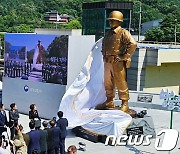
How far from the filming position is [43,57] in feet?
46.9

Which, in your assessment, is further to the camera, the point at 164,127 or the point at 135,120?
the point at 164,127

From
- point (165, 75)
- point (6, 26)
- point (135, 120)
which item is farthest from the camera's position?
point (6, 26)

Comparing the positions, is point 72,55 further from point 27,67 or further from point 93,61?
point 27,67

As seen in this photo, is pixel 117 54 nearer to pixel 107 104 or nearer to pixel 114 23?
pixel 114 23

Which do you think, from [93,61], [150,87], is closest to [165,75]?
[150,87]

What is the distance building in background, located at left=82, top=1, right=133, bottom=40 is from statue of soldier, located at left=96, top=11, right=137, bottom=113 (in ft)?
110

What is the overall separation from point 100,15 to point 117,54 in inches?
1434

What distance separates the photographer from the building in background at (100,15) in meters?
46.4

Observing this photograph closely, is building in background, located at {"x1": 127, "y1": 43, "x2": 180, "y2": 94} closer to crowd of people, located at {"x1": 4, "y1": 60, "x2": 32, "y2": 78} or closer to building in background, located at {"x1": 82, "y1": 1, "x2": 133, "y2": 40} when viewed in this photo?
crowd of people, located at {"x1": 4, "y1": 60, "x2": 32, "y2": 78}

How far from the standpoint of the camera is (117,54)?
1119 centimetres

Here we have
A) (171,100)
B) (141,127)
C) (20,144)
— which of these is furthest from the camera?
(141,127)

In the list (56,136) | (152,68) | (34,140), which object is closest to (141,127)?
(56,136)

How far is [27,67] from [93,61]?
3.25m

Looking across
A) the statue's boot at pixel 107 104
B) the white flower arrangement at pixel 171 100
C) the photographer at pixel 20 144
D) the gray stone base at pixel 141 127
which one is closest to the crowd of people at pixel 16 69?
the statue's boot at pixel 107 104
